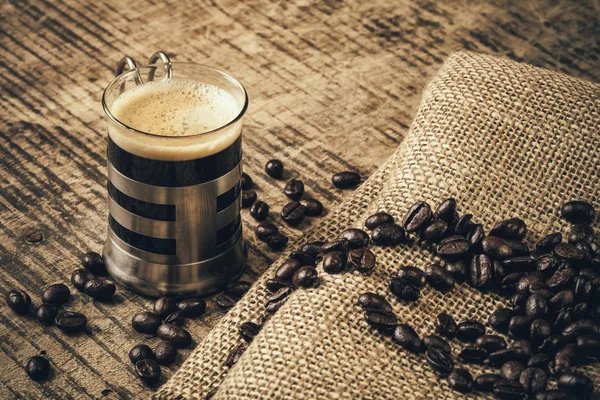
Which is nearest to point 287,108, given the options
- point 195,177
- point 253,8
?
point 253,8

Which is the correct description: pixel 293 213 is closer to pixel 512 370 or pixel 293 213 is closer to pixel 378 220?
pixel 378 220

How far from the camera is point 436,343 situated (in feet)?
4.38

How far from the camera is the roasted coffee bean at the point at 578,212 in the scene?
156 cm

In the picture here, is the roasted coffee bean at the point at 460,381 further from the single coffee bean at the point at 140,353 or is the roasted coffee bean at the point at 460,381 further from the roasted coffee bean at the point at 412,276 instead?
Answer: the single coffee bean at the point at 140,353

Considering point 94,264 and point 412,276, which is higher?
point 412,276

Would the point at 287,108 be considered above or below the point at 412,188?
below

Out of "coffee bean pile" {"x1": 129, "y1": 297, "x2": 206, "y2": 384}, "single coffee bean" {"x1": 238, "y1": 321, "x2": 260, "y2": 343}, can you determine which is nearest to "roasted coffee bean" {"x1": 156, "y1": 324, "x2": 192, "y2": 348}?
"coffee bean pile" {"x1": 129, "y1": 297, "x2": 206, "y2": 384}

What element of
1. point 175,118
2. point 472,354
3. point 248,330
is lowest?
point 248,330

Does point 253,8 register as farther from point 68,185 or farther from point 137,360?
point 137,360

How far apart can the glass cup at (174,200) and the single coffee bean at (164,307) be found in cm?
3

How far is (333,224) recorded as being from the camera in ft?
5.58

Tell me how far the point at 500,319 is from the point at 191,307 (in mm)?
597

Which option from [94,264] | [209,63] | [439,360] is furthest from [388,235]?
[209,63]

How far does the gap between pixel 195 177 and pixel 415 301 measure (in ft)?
1.51
